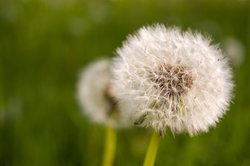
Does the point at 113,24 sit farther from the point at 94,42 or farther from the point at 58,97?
the point at 58,97

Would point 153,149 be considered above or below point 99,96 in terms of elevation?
below

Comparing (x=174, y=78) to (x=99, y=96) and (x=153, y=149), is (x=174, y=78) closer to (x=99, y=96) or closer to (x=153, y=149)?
(x=153, y=149)

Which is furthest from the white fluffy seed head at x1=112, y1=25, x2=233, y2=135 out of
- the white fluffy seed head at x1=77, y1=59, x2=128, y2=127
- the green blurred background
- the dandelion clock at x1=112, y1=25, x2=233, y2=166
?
the green blurred background

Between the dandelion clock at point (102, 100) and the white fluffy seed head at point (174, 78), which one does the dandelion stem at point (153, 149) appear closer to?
the white fluffy seed head at point (174, 78)

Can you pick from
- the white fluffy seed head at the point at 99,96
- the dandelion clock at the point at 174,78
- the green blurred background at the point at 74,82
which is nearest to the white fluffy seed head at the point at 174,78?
the dandelion clock at the point at 174,78

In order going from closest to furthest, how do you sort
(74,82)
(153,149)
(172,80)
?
(153,149) < (172,80) < (74,82)

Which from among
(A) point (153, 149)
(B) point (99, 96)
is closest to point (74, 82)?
(B) point (99, 96)

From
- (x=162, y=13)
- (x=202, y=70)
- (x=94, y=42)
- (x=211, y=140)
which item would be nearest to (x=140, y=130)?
(x=211, y=140)
